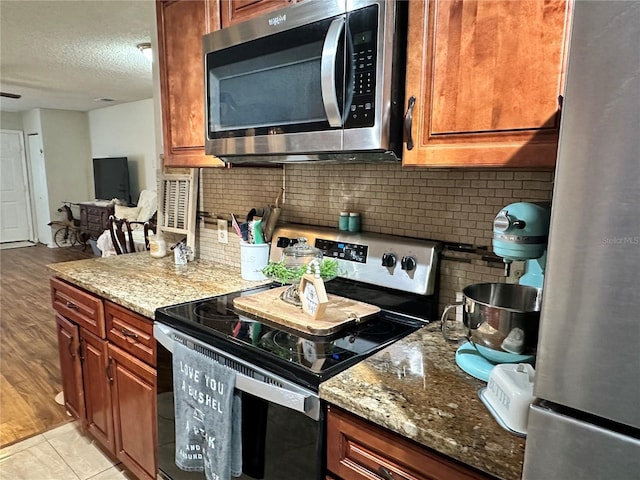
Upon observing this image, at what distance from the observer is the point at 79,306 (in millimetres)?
1836

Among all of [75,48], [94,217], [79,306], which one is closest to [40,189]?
[94,217]

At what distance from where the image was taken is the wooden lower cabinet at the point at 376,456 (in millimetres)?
790

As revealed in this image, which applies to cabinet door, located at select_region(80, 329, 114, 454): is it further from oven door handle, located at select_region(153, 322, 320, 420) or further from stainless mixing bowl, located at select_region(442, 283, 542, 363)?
stainless mixing bowl, located at select_region(442, 283, 542, 363)

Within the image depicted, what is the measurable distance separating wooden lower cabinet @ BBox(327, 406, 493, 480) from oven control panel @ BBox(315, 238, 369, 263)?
64cm

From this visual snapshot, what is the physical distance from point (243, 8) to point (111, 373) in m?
1.50

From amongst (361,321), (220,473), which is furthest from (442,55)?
(220,473)

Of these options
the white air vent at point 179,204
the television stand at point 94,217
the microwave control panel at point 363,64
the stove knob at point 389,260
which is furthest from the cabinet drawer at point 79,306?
the television stand at point 94,217

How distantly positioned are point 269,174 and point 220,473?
3.93ft

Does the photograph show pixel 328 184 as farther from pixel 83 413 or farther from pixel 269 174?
pixel 83 413

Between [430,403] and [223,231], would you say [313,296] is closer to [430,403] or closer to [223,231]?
[430,403]

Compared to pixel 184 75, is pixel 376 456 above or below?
A: below

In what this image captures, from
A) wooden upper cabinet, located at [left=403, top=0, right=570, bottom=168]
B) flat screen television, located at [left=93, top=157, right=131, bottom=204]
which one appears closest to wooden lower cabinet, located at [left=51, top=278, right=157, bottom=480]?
wooden upper cabinet, located at [left=403, top=0, right=570, bottom=168]

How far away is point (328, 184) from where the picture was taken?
166 cm

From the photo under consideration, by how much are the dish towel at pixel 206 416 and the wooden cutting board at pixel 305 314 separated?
0.73 feet
